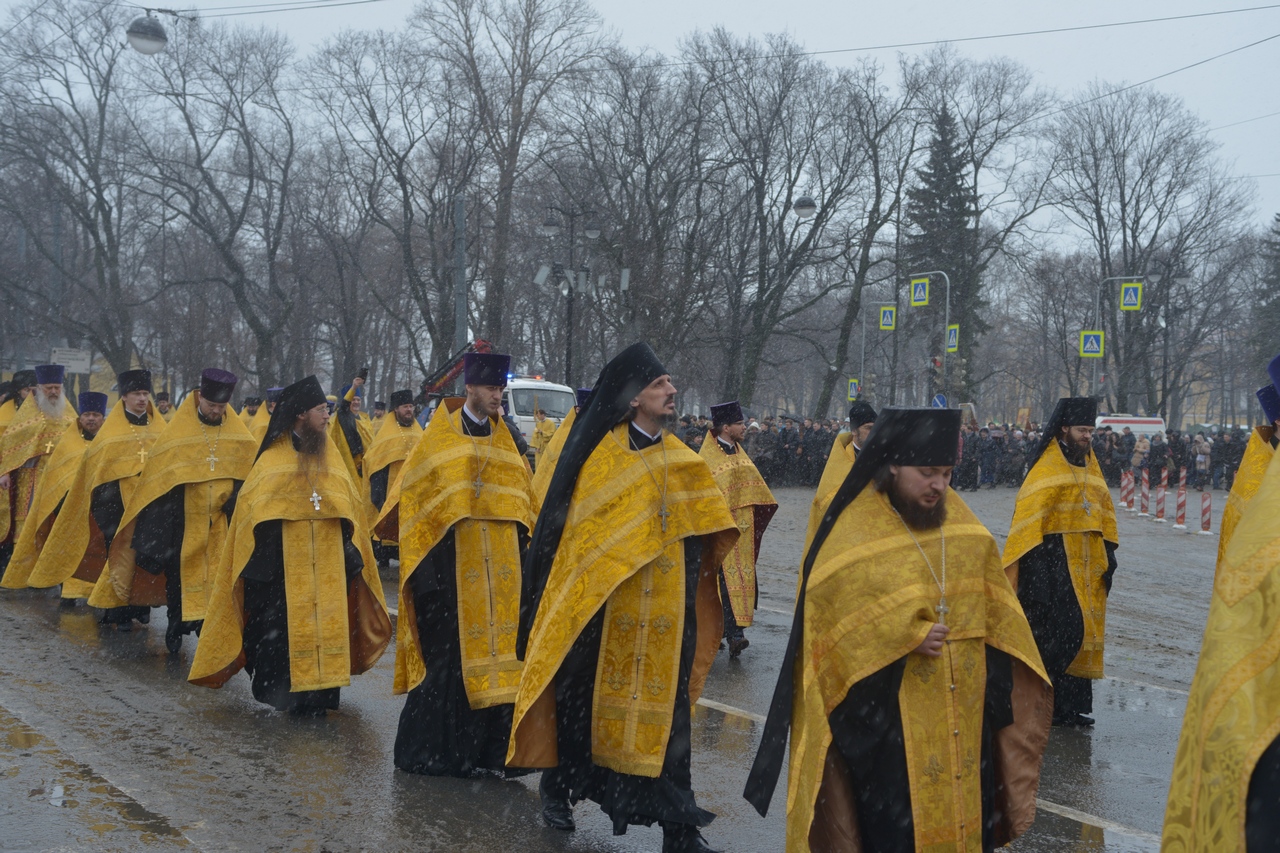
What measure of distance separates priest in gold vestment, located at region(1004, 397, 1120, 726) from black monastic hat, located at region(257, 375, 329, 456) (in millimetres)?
4410

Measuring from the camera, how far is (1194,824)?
91.1 inches

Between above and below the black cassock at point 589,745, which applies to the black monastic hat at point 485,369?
above

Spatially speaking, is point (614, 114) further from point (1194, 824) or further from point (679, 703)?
point (1194, 824)

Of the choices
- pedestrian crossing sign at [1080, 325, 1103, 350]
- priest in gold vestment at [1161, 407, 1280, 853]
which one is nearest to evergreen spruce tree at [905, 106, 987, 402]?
pedestrian crossing sign at [1080, 325, 1103, 350]

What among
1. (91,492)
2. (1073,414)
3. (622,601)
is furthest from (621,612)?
(91,492)

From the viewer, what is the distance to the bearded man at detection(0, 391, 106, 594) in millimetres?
11688

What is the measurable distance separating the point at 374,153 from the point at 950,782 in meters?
36.5

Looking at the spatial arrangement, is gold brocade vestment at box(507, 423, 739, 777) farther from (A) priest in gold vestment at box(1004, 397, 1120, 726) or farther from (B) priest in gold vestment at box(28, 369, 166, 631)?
(B) priest in gold vestment at box(28, 369, 166, 631)

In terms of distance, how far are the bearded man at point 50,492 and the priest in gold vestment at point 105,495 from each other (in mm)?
334

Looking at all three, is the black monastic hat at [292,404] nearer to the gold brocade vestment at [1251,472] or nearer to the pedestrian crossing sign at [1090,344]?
the gold brocade vestment at [1251,472]

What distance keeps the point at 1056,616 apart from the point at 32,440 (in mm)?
10373

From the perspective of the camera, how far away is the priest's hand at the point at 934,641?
12.2 ft

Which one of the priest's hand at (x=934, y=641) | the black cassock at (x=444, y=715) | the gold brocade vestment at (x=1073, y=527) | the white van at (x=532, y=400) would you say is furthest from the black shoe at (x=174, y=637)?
the white van at (x=532, y=400)

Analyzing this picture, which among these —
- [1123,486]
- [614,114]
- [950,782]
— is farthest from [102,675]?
[614,114]
